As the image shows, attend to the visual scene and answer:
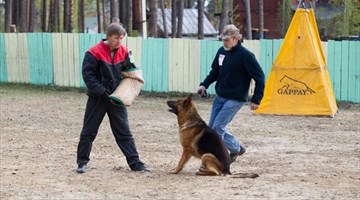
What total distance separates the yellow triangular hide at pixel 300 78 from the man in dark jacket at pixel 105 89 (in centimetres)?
787

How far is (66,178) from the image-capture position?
946 cm

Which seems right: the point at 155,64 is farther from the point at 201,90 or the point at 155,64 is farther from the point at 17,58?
the point at 201,90

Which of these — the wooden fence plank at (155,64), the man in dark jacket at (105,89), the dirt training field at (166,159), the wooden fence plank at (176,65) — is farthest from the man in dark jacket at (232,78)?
the wooden fence plank at (155,64)

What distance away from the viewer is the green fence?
1978 centimetres

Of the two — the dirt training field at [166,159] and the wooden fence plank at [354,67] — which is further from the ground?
the wooden fence plank at [354,67]

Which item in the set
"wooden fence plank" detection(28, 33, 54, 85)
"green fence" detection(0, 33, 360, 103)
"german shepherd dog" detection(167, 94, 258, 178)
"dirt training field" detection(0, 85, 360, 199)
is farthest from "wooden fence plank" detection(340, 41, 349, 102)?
"german shepherd dog" detection(167, 94, 258, 178)

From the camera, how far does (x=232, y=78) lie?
33.4ft

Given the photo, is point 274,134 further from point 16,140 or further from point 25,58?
point 25,58

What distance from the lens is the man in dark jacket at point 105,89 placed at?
949 centimetres

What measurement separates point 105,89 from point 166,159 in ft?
6.76

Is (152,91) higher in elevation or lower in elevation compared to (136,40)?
lower

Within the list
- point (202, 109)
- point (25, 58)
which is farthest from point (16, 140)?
point (25, 58)

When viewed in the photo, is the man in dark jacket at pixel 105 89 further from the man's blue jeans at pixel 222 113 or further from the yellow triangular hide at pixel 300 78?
the yellow triangular hide at pixel 300 78

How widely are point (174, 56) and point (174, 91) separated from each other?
3.07 ft
